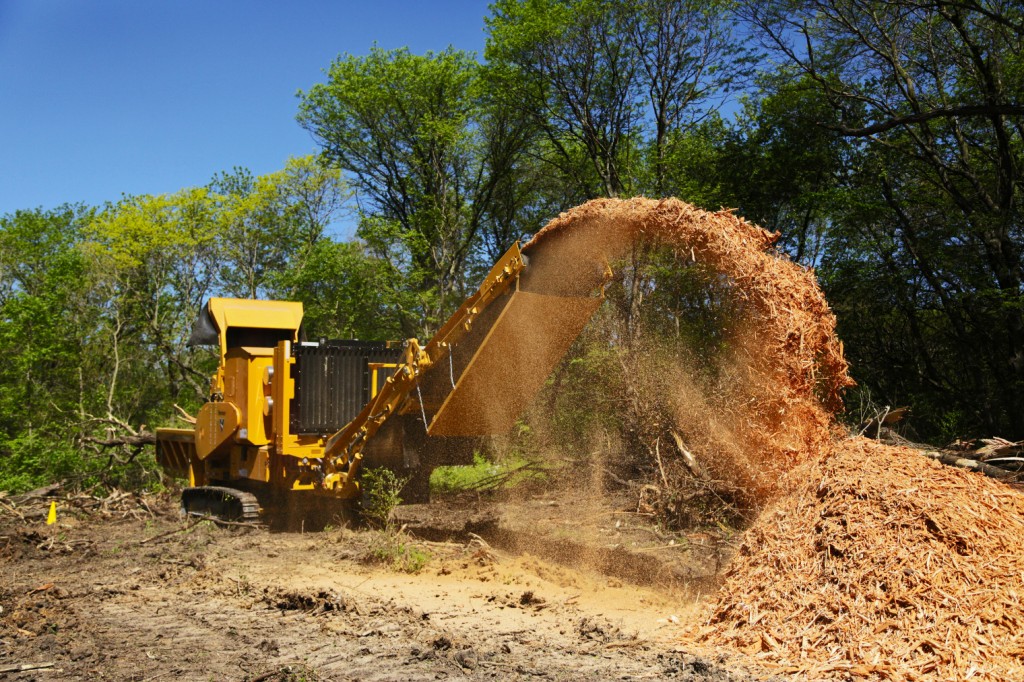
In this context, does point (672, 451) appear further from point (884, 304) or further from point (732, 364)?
point (884, 304)

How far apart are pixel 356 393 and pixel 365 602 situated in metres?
3.60

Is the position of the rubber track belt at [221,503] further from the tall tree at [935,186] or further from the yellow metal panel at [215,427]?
the tall tree at [935,186]

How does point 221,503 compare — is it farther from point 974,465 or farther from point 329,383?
point 974,465

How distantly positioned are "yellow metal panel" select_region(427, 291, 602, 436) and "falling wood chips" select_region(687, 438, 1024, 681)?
2.58m

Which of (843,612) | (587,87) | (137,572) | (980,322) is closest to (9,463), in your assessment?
(137,572)

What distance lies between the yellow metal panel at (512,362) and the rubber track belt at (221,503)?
298cm

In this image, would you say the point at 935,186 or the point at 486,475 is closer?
the point at 486,475

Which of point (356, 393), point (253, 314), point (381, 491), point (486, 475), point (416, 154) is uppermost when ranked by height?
point (416, 154)

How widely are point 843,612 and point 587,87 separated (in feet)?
54.7

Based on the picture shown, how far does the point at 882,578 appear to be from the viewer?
478 cm

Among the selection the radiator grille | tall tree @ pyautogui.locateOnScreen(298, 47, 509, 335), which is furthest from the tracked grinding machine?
tall tree @ pyautogui.locateOnScreen(298, 47, 509, 335)

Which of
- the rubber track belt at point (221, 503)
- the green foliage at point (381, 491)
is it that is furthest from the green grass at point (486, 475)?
the rubber track belt at point (221, 503)

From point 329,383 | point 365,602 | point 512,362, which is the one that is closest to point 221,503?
point 329,383

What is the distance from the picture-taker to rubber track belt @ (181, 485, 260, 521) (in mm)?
9625
